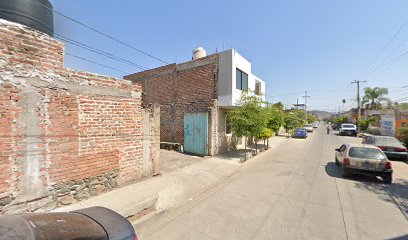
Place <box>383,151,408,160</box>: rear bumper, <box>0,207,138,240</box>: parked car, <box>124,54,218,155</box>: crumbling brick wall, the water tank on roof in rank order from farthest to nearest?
the water tank on roof < <box>124,54,218,155</box>: crumbling brick wall < <box>383,151,408,160</box>: rear bumper < <box>0,207,138,240</box>: parked car

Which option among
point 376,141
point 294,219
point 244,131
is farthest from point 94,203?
point 376,141

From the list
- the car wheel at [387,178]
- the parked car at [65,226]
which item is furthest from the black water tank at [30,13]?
the car wheel at [387,178]

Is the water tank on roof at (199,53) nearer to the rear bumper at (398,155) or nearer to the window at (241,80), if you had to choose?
the window at (241,80)

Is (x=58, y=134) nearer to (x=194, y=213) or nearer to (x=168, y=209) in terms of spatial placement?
(x=168, y=209)

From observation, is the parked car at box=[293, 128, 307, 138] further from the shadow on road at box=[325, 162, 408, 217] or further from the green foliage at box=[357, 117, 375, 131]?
the green foliage at box=[357, 117, 375, 131]

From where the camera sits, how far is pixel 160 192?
5.87 m

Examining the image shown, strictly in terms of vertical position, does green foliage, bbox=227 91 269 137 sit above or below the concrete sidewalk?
above

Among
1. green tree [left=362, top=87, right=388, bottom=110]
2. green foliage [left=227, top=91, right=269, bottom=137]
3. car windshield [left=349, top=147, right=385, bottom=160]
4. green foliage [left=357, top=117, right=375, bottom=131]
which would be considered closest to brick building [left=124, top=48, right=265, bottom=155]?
green foliage [left=227, top=91, right=269, bottom=137]

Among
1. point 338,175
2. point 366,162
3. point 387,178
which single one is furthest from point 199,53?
point 387,178

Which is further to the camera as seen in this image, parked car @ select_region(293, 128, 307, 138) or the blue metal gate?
parked car @ select_region(293, 128, 307, 138)

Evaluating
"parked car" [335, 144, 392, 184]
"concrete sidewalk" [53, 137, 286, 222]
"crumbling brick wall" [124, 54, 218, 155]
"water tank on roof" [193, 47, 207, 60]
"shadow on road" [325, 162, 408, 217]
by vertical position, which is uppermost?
"water tank on roof" [193, 47, 207, 60]

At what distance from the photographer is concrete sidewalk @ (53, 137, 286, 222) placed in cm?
485

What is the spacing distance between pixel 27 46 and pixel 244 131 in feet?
33.3

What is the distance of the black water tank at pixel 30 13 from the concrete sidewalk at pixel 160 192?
4914 mm
